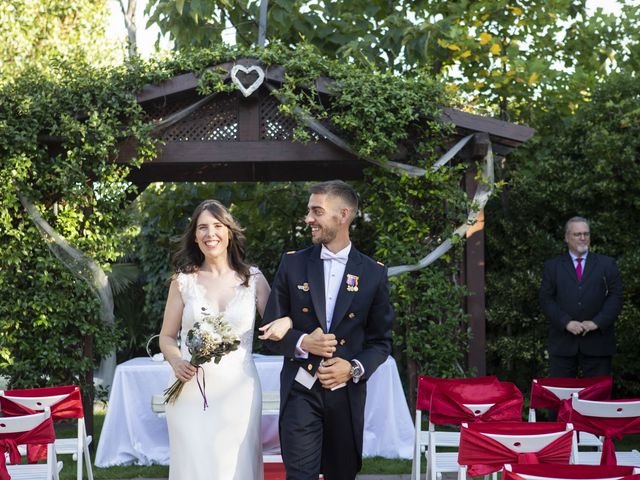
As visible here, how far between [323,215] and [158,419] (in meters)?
4.50

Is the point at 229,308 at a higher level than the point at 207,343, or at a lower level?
higher

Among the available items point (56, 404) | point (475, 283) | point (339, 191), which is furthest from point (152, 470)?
point (339, 191)

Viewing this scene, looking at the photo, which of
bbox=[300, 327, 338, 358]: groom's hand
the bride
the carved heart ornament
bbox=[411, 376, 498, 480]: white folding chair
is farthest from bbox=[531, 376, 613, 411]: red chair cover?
the carved heart ornament

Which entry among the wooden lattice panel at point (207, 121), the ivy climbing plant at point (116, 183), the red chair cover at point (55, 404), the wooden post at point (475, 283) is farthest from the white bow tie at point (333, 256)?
the wooden post at point (475, 283)

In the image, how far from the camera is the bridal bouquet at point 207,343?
4566mm

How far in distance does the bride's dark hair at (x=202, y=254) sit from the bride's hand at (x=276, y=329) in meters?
0.73

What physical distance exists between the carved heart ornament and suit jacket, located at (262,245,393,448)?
14.2 ft

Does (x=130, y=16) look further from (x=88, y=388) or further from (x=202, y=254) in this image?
(x=202, y=254)

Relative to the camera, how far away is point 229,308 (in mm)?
4941

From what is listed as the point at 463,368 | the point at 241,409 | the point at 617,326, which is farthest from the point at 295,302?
the point at 617,326

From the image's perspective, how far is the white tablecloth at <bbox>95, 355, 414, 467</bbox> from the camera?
8141 mm

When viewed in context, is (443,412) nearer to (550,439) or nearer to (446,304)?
(550,439)

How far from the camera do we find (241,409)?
4754mm

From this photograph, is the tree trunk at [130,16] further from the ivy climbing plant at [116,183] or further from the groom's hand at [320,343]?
the groom's hand at [320,343]
